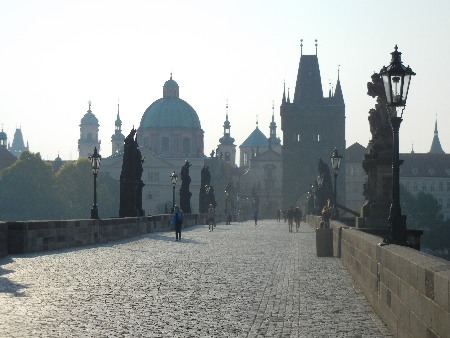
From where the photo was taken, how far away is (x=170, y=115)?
190 metres

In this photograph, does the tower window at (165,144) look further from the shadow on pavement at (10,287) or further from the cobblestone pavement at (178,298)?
the shadow on pavement at (10,287)

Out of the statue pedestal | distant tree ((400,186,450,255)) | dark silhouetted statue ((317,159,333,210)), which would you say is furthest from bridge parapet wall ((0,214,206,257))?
distant tree ((400,186,450,255))

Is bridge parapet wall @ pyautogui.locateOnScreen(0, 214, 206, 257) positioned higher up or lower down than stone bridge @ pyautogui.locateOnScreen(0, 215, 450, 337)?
higher up

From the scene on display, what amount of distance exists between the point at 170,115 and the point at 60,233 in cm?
16001

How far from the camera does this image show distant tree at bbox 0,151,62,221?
126m

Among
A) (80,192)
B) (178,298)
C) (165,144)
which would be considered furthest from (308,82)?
(178,298)

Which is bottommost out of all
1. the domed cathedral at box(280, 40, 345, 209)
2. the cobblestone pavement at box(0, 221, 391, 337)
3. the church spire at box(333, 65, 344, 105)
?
the cobblestone pavement at box(0, 221, 391, 337)

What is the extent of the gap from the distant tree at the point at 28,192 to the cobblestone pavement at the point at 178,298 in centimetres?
10211

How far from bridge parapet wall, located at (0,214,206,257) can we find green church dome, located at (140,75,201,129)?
477 ft

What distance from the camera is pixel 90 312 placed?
13672 mm

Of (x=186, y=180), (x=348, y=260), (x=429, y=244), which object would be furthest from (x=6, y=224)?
(x=429, y=244)

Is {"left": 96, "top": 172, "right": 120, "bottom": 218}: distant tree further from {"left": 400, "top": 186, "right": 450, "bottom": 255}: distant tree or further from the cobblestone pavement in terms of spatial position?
the cobblestone pavement

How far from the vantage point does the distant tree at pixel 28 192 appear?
12606 cm

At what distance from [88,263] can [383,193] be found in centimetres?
1055
